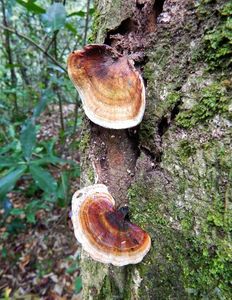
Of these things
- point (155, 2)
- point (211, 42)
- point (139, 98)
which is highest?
point (155, 2)

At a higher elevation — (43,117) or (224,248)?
(224,248)

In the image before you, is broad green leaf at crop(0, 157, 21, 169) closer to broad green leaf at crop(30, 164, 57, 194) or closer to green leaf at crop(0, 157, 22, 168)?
green leaf at crop(0, 157, 22, 168)

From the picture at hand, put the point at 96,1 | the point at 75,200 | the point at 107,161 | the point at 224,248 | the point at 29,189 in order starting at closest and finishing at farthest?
the point at 224,248, the point at 75,200, the point at 107,161, the point at 96,1, the point at 29,189

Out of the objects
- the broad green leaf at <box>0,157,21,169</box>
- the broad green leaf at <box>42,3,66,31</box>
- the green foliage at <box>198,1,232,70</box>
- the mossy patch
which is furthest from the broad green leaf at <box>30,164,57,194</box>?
the green foliage at <box>198,1,232,70</box>

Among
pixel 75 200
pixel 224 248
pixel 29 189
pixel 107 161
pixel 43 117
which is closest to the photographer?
pixel 224 248

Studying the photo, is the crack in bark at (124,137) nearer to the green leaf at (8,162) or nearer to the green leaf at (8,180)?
the green leaf at (8,180)

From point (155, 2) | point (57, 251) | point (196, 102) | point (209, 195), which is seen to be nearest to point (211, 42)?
point (196, 102)

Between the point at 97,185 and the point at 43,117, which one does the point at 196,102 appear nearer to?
the point at 97,185

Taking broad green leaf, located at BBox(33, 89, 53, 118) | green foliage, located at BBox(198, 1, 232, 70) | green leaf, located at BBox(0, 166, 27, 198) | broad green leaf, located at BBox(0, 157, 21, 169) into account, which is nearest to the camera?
green foliage, located at BBox(198, 1, 232, 70)

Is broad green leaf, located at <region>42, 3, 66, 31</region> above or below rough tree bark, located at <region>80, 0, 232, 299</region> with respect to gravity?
above
